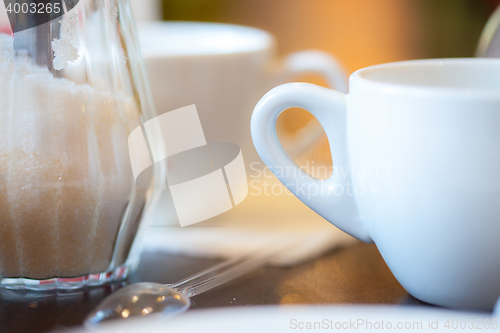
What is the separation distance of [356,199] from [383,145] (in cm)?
4

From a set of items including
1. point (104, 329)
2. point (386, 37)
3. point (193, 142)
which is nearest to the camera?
point (104, 329)

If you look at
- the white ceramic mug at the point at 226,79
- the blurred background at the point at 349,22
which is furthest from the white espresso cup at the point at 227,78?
the blurred background at the point at 349,22

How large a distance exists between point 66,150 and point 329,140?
0.12 metres

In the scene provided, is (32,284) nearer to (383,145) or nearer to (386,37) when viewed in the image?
(383,145)

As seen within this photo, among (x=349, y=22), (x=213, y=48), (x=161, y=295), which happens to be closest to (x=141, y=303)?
(x=161, y=295)

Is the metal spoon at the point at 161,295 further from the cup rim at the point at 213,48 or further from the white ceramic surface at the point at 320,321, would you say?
the cup rim at the point at 213,48

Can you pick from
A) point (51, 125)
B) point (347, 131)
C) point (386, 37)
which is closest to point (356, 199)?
point (347, 131)

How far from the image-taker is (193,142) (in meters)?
0.29

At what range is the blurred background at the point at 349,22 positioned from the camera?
2.24 feet

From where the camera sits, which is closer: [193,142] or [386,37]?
[193,142]

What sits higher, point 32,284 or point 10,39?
point 10,39

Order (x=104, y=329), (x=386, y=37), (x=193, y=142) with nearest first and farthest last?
(x=104, y=329) < (x=193, y=142) < (x=386, y=37)

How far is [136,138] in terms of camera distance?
0.22 m

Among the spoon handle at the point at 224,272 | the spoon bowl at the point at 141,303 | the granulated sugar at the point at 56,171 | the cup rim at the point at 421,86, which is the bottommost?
the spoon handle at the point at 224,272
